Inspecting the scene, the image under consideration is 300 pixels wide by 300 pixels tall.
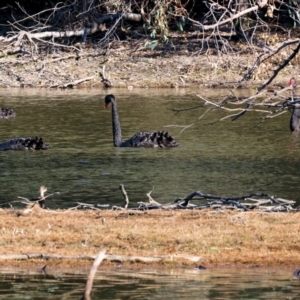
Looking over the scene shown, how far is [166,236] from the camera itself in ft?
35.8

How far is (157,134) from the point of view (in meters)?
18.4

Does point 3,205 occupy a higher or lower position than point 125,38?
lower

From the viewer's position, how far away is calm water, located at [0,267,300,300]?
888cm

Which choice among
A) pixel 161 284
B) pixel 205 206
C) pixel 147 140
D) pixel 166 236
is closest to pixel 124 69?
pixel 147 140

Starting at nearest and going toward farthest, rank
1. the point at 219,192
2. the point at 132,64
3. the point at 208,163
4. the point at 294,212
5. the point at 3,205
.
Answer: the point at 294,212, the point at 3,205, the point at 219,192, the point at 208,163, the point at 132,64

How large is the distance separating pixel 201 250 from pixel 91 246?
1067mm

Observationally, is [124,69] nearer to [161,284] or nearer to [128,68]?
[128,68]

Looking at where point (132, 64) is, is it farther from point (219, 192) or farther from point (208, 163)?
point (219, 192)

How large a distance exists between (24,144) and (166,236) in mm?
7833

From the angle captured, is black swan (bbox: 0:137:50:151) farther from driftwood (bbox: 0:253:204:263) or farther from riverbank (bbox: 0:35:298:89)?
riverbank (bbox: 0:35:298:89)

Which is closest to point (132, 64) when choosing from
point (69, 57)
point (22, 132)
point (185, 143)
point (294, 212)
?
point (69, 57)

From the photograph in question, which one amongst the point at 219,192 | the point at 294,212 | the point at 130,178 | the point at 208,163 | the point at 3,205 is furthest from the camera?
the point at 208,163

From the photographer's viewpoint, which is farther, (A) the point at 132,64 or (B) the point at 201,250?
(A) the point at 132,64

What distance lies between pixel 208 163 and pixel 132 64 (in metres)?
13.7
